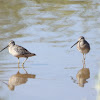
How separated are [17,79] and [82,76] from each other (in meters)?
1.58

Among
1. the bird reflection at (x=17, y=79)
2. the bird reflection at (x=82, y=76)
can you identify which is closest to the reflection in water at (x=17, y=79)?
the bird reflection at (x=17, y=79)

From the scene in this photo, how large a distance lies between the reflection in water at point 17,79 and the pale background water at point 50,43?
25mm

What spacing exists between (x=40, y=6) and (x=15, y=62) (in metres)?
9.19

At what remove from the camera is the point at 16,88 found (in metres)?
10.3

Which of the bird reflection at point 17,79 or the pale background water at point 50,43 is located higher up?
the pale background water at point 50,43

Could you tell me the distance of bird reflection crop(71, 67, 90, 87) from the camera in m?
10.6

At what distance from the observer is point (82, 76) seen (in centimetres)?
1130

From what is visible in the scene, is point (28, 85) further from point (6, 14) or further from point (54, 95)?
point (6, 14)

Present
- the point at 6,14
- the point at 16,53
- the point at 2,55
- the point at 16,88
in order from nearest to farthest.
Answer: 1. the point at 16,88
2. the point at 16,53
3. the point at 2,55
4. the point at 6,14

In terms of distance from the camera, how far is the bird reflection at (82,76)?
1065 cm

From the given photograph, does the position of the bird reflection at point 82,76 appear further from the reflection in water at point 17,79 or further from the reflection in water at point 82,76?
the reflection in water at point 17,79

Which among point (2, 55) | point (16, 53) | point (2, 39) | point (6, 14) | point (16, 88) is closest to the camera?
point (16, 88)

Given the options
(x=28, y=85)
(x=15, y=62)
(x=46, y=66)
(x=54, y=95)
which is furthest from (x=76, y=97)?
(x=15, y=62)

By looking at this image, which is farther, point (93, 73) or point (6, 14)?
point (6, 14)
